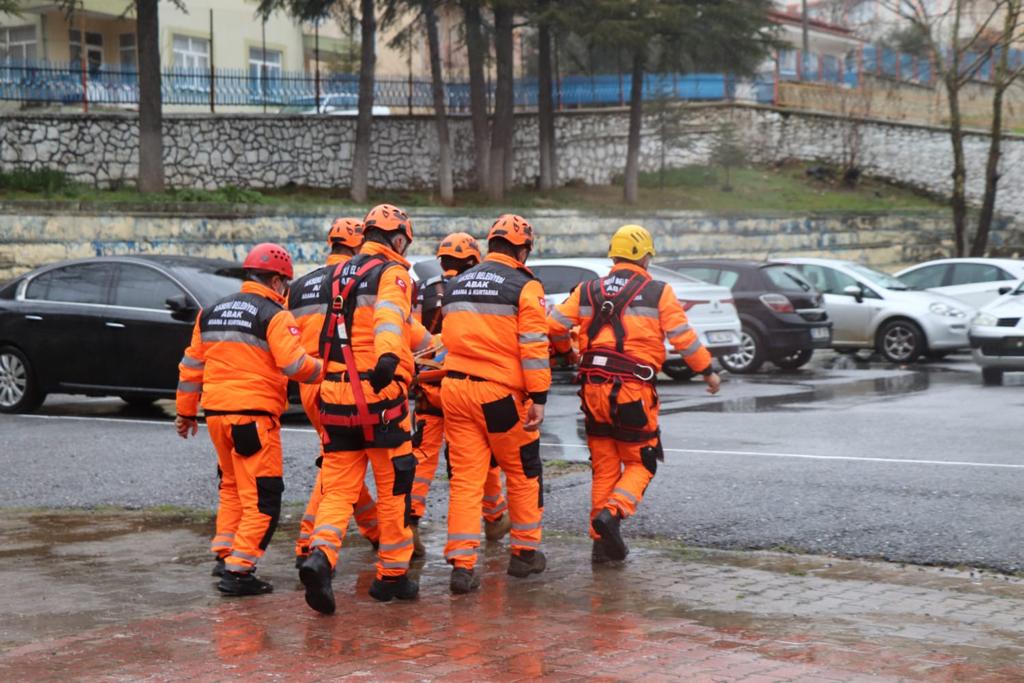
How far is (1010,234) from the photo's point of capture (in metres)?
38.9

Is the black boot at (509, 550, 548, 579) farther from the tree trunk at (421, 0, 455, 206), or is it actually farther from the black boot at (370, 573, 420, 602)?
the tree trunk at (421, 0, 455, 206)

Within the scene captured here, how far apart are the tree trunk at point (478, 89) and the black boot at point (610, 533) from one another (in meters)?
25.0

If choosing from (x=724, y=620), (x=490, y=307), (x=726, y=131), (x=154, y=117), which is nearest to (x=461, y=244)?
(x=490, y=307)

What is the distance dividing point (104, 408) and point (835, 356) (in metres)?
11.7

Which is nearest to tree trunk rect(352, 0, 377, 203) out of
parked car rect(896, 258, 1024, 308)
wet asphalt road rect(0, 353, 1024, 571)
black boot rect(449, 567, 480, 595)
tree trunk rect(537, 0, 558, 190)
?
tree trunk rect(537, 0, 558, 190)

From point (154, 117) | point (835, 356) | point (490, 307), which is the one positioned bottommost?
point (835, 356)

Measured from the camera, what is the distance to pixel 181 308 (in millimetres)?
13266

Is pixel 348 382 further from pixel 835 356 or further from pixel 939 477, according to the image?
pixel 835 356

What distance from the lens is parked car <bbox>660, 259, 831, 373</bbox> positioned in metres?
19.0

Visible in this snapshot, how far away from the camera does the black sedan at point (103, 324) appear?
13.8 meters

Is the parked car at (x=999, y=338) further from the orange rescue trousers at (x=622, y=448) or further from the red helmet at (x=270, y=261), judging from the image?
the red helmet at (x=270, y=261)

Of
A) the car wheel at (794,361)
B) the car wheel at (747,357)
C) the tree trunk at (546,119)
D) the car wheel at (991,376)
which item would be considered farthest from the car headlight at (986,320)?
the tree trunk at (546,119)

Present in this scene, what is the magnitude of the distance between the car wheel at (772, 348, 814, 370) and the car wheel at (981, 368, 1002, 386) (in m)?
2.39

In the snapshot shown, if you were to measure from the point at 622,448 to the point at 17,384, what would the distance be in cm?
877
